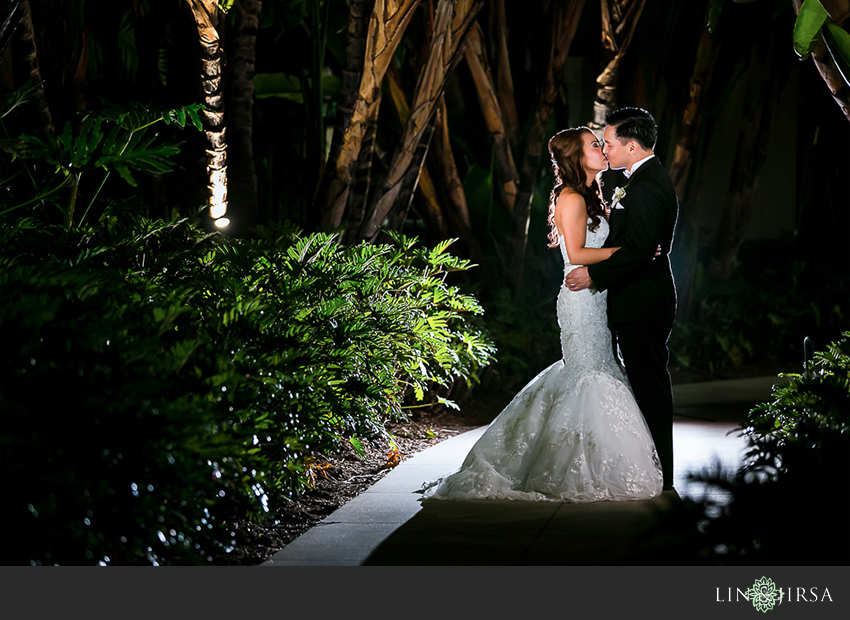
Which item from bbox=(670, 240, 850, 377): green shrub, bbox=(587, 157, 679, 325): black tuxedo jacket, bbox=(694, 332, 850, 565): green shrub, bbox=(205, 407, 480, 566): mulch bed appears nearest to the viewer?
bbox=(694, 332, 850, 565): green shrub

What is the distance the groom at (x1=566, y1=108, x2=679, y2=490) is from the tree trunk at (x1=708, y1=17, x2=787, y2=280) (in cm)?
644

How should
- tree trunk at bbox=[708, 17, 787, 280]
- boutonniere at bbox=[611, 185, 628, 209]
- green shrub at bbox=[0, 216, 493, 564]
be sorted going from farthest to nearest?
tree trunk at bbox=[708, 17, 787, 280] → boutonniere at bbox=[611, 185, 628, 209] → green shrub at bbox=[0, 216, 493, 564]

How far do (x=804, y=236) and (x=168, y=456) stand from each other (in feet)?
38.7

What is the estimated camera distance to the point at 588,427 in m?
4.56

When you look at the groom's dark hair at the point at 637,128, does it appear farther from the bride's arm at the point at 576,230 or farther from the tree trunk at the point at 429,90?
the tree trunk at the point at 429,90

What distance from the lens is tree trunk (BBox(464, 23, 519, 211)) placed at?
8289 millimetres

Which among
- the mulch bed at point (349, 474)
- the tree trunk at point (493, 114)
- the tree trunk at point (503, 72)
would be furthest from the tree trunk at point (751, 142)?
the mulch bed at point (349, 474)

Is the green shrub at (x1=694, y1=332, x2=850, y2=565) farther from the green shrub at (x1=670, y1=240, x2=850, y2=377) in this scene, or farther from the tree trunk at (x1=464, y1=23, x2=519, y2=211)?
the green shrub at (x1=670, y1=240, x2=850, y2=377)

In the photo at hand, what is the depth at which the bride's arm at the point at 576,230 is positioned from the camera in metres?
4.88

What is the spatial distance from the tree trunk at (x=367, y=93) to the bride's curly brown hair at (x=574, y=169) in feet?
7.56

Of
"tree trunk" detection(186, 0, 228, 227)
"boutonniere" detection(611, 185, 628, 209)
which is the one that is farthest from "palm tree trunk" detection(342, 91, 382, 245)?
"boutonniere" detection(611, 185, 628, 209)

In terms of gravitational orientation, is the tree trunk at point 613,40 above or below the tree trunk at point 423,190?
above
